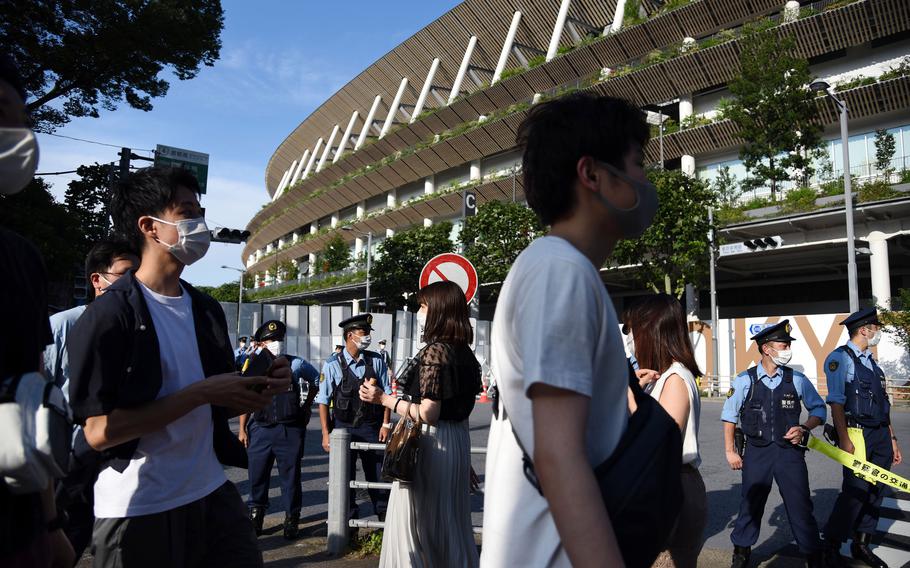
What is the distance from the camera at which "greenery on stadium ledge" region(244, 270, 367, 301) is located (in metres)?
52.3

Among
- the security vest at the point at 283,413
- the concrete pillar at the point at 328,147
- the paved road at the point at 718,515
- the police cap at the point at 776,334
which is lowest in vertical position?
the paved road at the point at 718,515

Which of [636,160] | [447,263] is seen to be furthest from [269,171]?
[636,160]

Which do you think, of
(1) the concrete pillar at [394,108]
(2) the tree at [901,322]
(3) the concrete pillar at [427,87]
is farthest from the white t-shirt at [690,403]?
(1) the concrete pillar at [394,108]

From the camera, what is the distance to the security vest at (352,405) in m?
6.99

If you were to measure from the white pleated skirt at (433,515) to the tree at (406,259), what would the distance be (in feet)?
121

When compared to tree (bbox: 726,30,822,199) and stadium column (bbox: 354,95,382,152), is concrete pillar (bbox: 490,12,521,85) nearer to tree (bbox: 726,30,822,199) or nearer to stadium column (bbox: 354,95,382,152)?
stadium column (bbox: 354,95,382,152)

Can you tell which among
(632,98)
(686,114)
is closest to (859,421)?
(632,98)

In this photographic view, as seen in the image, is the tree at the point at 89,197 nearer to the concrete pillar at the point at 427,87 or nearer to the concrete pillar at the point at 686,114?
the concrete pillar at the point at 686,114

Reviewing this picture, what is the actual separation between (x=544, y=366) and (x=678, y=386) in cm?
258

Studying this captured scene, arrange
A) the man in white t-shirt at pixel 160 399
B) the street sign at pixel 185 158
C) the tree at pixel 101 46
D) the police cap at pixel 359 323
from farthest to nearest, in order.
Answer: the street sign at pixel 185 158, the tree at pixel 101 46, the police cap at pixel 359 323, the man in white t-shirt at pixel 160 399

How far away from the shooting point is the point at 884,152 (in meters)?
27.6

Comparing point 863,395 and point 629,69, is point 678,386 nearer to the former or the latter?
point 863,395

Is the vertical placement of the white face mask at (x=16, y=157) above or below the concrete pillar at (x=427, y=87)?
below

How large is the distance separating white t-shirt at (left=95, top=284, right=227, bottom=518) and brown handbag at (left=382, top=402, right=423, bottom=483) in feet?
4.93
